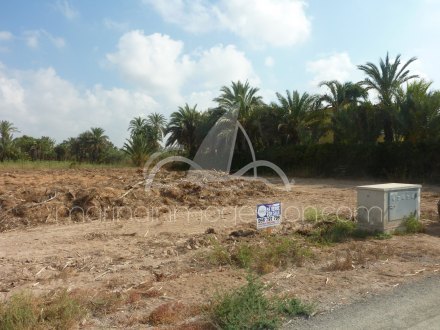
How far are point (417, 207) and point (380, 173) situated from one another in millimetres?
15371

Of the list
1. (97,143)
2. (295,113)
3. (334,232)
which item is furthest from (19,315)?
(97,143)

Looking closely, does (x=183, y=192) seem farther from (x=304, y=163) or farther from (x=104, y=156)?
(x=104, y=156)

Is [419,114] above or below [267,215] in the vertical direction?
above

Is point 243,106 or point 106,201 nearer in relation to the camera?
point 106,201

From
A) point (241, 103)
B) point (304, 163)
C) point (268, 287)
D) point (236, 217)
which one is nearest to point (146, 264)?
point (268, 287)

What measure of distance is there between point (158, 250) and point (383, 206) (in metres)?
4.26

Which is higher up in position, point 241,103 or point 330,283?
point 241,103

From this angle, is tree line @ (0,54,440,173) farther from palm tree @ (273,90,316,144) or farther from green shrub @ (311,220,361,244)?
green shrub @ (311,220,361,244)

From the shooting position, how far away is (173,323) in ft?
14.4

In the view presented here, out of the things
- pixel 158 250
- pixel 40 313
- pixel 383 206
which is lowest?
pixel 158 250

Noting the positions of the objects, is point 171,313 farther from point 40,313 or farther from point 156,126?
point 156,126

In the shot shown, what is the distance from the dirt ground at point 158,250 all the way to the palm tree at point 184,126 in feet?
80.1

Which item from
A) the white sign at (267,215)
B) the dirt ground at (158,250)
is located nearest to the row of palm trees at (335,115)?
the dirt ground at (158,250)

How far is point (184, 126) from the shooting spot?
1561 inches
